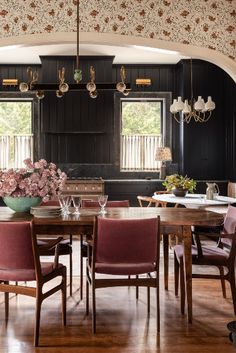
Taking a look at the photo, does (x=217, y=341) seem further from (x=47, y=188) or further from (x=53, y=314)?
(x=47, y=188)

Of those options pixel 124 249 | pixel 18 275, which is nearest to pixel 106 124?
pixel 124 249

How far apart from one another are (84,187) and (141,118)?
6.67ft

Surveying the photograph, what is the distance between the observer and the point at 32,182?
356 cm

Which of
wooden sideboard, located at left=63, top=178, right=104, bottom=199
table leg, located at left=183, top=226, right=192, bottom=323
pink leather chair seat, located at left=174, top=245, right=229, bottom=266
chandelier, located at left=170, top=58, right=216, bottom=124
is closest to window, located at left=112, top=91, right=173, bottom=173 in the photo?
chandelier, located at left=170, top=58, right=216, bottom=124

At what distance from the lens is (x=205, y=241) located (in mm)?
6566

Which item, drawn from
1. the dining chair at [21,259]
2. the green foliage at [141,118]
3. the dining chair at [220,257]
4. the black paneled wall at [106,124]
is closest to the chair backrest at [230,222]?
the dining chair at [220,257]

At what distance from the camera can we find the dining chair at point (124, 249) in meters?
2.97

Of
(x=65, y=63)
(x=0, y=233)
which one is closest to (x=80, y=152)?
(x=65, y=63)

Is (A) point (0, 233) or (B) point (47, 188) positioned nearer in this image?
(A) point (0, 233)

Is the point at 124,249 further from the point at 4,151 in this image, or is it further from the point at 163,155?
the point at 4,151

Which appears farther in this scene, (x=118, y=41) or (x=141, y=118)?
(x=141, y=118)

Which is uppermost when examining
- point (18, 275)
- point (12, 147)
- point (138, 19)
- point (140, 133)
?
point (138, 19)

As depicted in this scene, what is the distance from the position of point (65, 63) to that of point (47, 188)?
16.8 ft

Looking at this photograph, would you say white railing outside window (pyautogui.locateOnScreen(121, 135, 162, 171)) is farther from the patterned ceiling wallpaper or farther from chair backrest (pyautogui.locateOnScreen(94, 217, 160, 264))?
chair backrest (pyautogui.locateOnScreen(94, 217, 160, 264))
